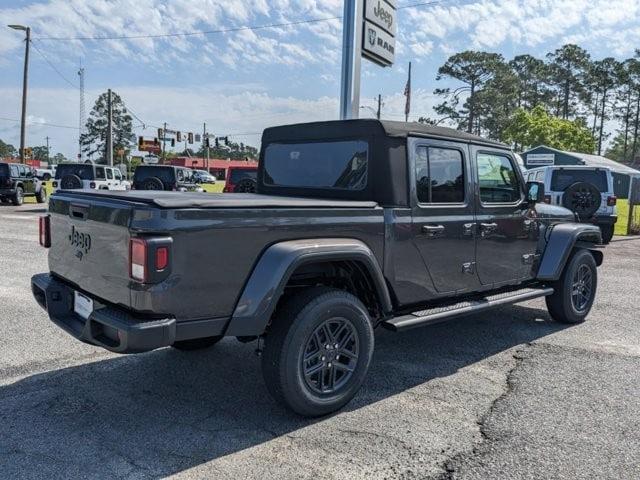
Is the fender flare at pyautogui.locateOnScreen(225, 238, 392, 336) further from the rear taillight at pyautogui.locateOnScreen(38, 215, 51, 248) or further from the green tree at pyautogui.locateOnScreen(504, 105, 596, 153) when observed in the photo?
the green tree at pyautogui.locateOnScreen(504, 105, 596, 153)

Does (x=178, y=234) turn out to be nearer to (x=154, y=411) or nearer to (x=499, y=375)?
(x=154, y=411)

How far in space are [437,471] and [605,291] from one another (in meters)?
5.96

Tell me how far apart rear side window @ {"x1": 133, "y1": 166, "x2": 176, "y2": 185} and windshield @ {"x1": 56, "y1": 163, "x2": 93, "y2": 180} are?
257 centimetres

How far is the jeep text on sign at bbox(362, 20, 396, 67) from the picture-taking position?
10164mm

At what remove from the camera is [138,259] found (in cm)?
289

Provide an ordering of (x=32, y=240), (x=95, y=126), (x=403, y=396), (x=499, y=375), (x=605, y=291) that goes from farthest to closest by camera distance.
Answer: (x=95, y=126)
(x=32, y=240)
(x=605, y=291)
(x=499, y=375)
(x=403, y=396)

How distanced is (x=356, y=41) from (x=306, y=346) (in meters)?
7.72

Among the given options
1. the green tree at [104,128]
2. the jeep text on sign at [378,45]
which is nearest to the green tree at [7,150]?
the green tree at [104,128]

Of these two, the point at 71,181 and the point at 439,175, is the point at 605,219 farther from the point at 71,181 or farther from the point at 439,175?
the point at 71,181

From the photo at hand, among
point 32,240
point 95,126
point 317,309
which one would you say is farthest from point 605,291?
point 95,126

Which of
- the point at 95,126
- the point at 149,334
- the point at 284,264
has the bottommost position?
the point at 149,334

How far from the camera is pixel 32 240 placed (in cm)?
1151

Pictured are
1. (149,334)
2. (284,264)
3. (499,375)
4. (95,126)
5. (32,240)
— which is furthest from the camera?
(95,126)

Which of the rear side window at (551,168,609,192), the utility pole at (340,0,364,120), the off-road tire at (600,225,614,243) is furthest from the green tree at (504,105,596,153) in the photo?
the utility pole at (340,0,364,120)
